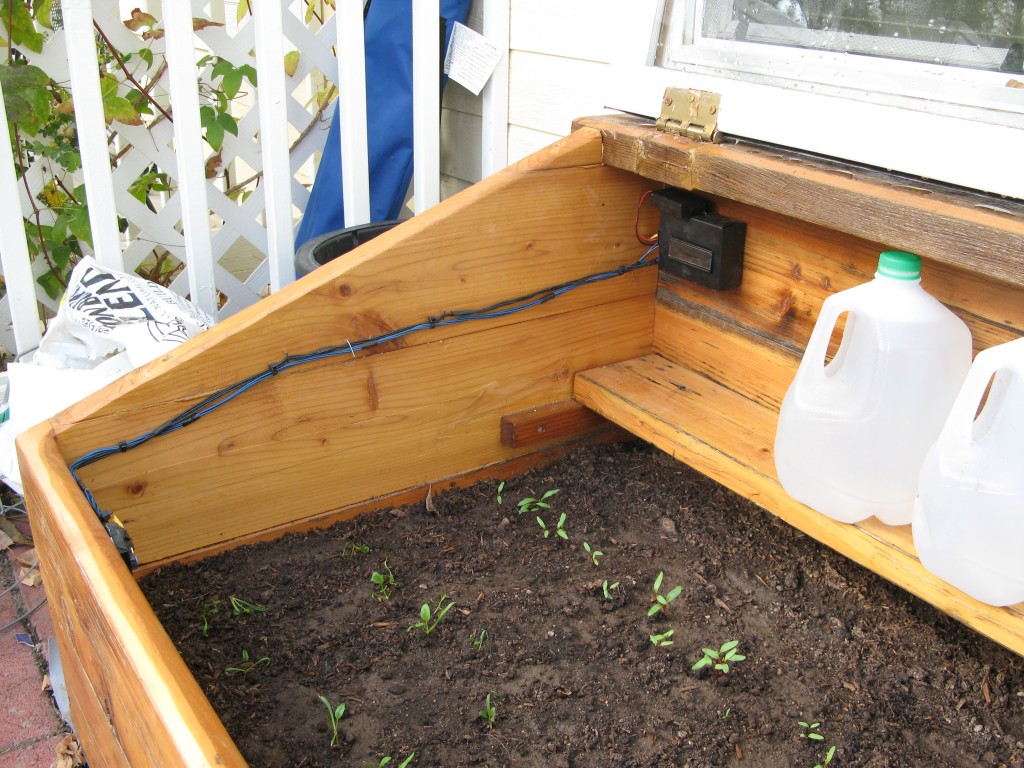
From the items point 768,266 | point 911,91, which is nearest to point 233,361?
point 768,266

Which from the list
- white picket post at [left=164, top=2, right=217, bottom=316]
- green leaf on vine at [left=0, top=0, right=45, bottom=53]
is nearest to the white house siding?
white picket post at [left=164, top=2, right=217, bottom=316]

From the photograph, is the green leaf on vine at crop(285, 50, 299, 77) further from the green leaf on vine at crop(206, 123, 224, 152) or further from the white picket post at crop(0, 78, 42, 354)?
the white picket post at crop(0, 78, 42, 354)

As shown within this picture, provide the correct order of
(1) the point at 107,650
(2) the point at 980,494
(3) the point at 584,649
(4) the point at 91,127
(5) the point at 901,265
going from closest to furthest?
A: (1) the point at 107,650
(2) the point at 980,494
(5) the point at 901,265
(3) the point at 584,649
(4) the point at 91,127

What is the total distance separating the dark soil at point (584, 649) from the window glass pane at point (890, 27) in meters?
0.87

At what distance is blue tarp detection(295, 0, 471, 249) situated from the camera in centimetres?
260

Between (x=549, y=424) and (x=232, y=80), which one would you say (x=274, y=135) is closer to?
(x=232, y=80)

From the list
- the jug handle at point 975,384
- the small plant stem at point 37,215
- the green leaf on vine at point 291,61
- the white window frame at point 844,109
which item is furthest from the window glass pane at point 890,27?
the small plant stem at point 37,215

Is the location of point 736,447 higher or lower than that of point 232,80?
lower

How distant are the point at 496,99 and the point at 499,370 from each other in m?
0.93

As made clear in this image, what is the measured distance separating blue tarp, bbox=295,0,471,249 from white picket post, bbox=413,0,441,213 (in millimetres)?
212

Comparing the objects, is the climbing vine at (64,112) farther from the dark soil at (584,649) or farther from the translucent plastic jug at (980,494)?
the translucent plastic jug at (980,494)

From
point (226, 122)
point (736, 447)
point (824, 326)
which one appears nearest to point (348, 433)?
point (736, 447)

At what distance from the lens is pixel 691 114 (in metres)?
1.65

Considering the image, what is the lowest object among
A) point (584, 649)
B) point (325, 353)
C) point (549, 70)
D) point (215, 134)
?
point (584, 649)
